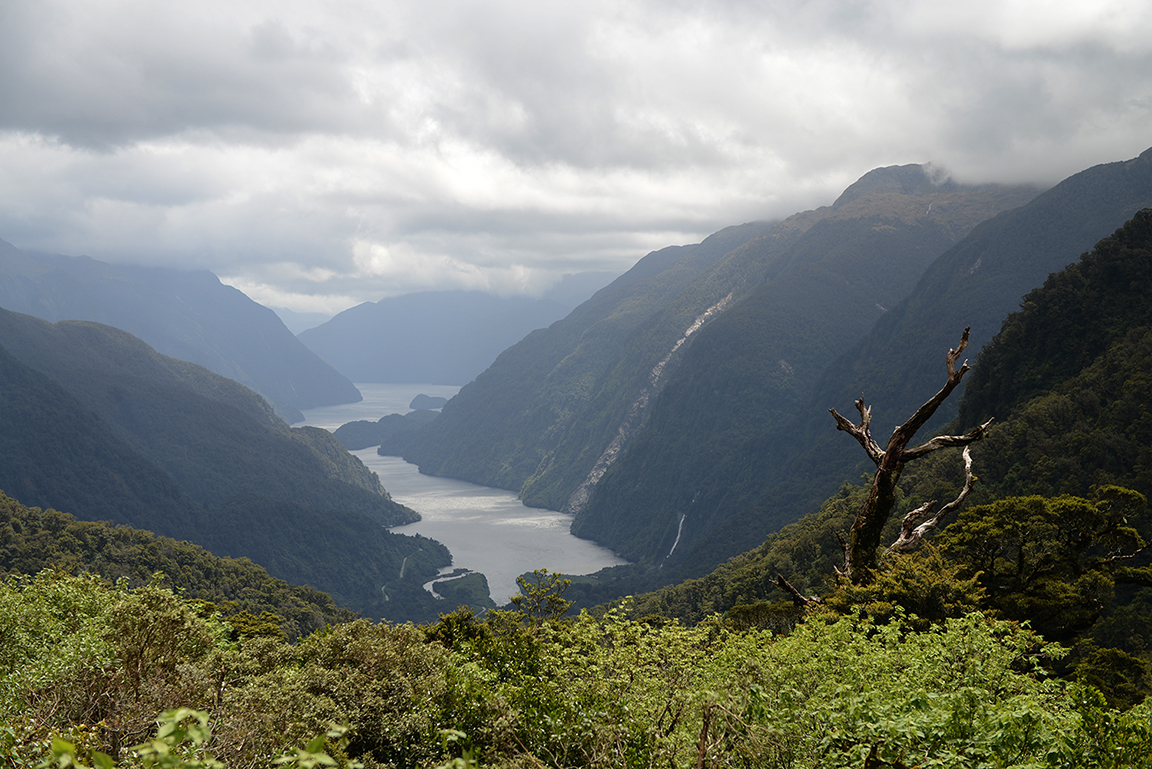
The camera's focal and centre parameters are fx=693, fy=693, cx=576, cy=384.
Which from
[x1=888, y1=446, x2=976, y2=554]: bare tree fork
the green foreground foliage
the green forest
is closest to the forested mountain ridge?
the green forest

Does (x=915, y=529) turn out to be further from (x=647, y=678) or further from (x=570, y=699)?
(x=570, y=699)

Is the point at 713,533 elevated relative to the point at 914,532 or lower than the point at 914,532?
lower

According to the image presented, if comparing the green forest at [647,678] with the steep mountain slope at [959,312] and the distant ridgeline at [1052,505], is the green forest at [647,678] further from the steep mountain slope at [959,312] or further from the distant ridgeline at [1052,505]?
the steep mountain slope at [959,312]

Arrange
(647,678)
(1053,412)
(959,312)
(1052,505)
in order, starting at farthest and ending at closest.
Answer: (959,312) → (1053,412) → (1052,505) → (647,678)

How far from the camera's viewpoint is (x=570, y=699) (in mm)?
14930

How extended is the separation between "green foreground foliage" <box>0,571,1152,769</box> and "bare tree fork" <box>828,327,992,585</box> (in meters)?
3.63

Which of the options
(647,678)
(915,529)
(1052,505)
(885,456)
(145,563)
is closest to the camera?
(647,678)

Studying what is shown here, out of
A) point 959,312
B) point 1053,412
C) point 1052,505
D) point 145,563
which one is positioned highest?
point 959,312

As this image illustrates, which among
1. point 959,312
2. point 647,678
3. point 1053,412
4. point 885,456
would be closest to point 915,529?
point 885,456

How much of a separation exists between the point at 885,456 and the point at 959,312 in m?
185

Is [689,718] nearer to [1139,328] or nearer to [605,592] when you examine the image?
[1139,328]

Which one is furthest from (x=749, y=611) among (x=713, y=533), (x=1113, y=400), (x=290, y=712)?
(x=713, y=533)

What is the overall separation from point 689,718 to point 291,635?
81114mm

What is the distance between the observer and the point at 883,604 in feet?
69.9
